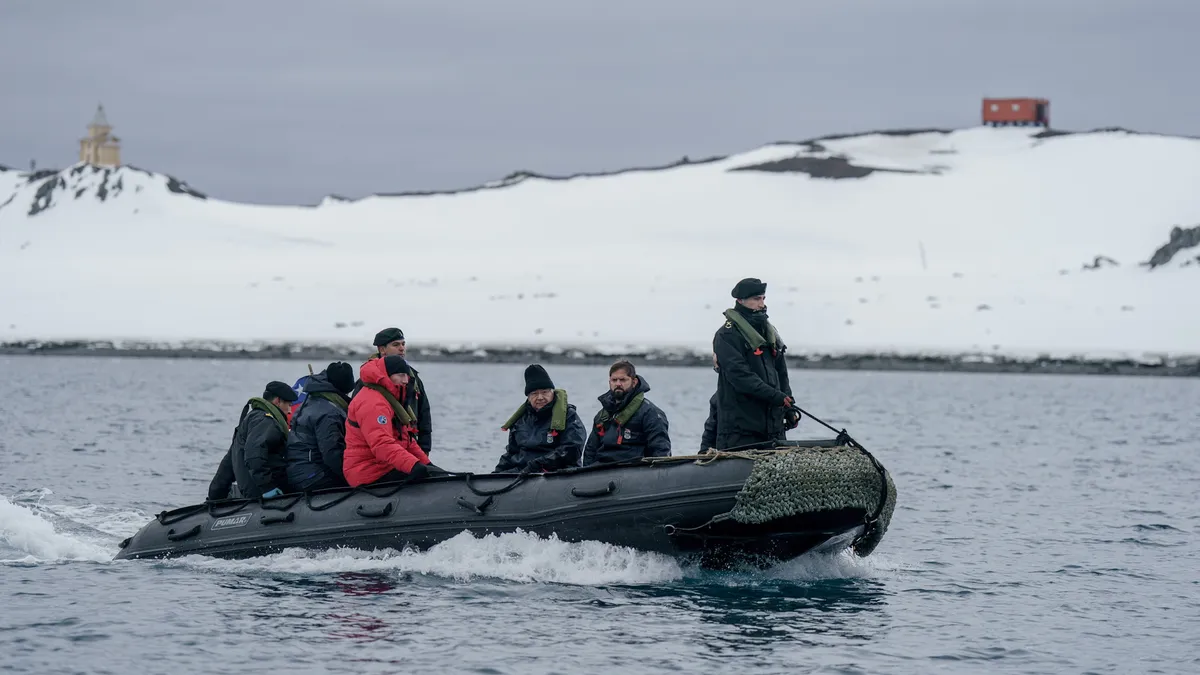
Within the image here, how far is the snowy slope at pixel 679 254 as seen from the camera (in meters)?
56.3

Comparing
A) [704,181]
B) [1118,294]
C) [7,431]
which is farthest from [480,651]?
[704,181]

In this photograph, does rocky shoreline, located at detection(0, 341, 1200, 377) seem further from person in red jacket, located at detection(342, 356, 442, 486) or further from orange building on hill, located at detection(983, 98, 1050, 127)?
orange building on hill, located at detection(983, 98, 1050, 127)

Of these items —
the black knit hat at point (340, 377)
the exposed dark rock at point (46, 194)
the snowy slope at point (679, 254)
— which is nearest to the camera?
the black knit hat at point (340, 377)

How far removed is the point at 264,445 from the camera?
12.7 m

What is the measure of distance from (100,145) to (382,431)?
288 ft

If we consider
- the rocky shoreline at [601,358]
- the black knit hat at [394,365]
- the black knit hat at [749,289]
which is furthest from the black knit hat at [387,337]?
the rocky shoreline at [601,358]

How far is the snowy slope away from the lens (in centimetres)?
5634

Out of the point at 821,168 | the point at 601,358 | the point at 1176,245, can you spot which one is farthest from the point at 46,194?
the point at 1176,245

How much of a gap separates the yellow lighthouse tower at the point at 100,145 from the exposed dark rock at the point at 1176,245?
204ft

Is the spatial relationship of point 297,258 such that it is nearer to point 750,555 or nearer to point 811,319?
point 811,319

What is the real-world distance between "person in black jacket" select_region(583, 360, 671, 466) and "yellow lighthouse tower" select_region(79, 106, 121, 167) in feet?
286

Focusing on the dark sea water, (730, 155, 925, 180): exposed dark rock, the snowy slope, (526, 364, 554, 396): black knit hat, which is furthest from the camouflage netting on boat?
(730, 155, 925, 180): exposed dark rock

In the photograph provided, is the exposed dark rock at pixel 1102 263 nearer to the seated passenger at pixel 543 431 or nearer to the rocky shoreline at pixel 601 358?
the rocky shoreline at pixel 601 358

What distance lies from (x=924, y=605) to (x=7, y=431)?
18.1 m
